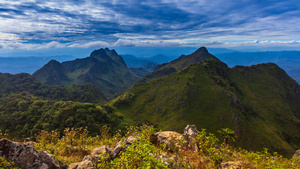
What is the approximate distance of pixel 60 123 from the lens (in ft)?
195

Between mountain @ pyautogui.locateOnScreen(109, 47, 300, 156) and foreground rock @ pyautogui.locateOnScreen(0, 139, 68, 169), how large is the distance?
7860 cm

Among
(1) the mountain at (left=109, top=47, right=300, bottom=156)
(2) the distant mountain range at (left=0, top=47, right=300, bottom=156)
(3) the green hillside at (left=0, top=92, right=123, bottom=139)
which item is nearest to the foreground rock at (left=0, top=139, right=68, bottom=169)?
(3) the green hillside at (left=0, top=92, right=123, bottom=139)

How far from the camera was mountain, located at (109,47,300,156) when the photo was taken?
76.4 metres

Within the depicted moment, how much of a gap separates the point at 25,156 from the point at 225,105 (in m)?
96.7

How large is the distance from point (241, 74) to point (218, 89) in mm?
87031

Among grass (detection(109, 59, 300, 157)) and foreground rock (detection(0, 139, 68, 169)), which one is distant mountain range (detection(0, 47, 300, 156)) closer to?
grass (detection(109, 59, 300, 157))

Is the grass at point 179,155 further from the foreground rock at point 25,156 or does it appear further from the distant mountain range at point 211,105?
the distant mountain range at point 211,105

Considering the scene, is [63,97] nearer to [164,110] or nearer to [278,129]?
[164,110]

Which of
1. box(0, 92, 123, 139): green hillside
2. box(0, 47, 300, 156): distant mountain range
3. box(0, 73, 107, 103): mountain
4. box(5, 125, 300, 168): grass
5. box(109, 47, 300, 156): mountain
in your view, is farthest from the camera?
box(0, 73, 107, 103): mountain

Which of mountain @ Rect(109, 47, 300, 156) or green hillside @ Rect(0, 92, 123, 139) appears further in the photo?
mountain @ Rect(109, 47, 300, 156)

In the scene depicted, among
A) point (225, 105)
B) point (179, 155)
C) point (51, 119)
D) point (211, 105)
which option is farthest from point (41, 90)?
point (179, 155)

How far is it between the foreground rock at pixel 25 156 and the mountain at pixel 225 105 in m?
78.6

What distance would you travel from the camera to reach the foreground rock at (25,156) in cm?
815

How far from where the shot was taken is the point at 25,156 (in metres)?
8.29
